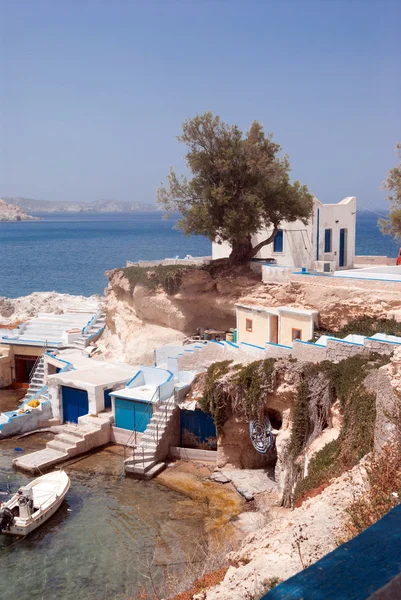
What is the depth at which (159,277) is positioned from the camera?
31844 mm

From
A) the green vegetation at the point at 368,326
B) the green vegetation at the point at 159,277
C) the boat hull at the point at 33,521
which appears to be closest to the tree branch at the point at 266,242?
the green vegetation at the point at 159,277

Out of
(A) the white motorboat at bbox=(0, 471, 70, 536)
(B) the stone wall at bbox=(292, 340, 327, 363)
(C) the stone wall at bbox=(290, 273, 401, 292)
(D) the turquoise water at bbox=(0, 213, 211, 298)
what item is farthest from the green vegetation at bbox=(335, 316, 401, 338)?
(D) the turquoise water at bbox=(0, 213, 211, 298)

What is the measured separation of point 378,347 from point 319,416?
10.0 ft

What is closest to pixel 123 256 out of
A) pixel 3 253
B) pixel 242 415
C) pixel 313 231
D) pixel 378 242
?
pixel 3 253

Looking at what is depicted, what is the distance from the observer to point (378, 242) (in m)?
149

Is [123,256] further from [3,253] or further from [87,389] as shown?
[87,389]

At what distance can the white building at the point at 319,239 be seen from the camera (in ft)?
105

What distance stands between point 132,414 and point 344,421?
11.8 metres

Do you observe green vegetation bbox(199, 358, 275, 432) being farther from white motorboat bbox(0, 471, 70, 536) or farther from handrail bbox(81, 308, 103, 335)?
handrail bbox(81, 308, 103, 335)

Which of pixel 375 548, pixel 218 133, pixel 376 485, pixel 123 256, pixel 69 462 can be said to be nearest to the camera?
pixel 375 548

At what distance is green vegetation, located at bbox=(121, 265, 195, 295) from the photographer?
103ft

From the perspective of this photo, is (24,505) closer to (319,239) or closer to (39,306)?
(319,239)

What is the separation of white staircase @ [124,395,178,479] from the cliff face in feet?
26.5

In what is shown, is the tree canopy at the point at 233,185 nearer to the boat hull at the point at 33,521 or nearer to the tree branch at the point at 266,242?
the tree branch at the point at 266,242
